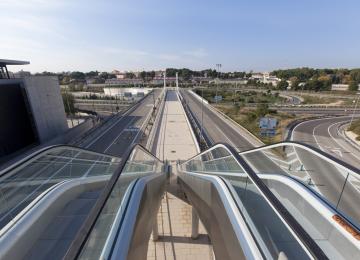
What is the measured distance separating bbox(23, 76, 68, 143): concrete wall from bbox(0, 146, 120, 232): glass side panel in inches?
720

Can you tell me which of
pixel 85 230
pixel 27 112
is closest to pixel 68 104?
pixel 27 112

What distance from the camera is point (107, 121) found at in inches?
1515

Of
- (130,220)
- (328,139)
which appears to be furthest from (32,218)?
(328,139)

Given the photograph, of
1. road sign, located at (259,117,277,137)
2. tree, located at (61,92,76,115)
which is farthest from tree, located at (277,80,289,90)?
tree, located at (61,92,76,115)

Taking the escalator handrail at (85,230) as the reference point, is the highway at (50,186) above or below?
below

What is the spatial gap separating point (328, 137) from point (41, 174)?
33.7 m

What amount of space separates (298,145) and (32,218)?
5.25m

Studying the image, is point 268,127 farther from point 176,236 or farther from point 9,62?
point 9,62

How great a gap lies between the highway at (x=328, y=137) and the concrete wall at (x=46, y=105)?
29.8 meters

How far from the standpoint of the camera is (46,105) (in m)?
23.7

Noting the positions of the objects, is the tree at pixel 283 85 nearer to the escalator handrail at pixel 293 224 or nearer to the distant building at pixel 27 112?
the distant building at pixel 27 112

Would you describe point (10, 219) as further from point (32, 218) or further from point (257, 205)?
point (257, 205)

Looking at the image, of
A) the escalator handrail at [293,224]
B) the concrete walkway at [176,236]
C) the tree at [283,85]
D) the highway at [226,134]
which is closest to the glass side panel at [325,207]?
the escalator handrail at [293,224]

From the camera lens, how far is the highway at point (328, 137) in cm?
2278
